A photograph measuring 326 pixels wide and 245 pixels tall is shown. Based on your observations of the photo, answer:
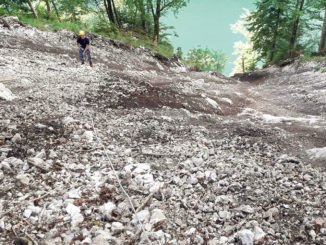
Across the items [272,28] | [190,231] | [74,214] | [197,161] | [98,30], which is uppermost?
[272,28]

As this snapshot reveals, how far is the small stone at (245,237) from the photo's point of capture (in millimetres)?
2072

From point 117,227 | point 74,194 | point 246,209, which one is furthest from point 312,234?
point 74,194

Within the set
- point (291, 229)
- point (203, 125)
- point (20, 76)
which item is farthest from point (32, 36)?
point (291, 229)

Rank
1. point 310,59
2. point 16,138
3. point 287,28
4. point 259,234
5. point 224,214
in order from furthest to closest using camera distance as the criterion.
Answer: point 287,28 < point 310,59 < point 16,138 < point 224,214 < point 259,234

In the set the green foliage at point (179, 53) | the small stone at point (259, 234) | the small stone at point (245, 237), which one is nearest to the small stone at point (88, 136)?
the small stone at point (245, 237)

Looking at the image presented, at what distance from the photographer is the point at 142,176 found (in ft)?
10.2

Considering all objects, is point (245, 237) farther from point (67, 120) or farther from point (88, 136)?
point (67, 120)

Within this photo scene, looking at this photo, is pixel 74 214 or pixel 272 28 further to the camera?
pixel 272 28

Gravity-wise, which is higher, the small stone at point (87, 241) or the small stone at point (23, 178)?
the small stone at point (23, 178)

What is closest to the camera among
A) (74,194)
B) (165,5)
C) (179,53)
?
(74,194)

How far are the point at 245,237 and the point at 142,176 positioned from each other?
1.60 metres

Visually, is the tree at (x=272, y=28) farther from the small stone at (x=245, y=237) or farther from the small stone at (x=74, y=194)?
the small stone at (x=74, y=194)

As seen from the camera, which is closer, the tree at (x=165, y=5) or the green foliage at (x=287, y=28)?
the green foliage at (x=287, y=28)

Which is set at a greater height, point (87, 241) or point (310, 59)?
point (310, 59)
